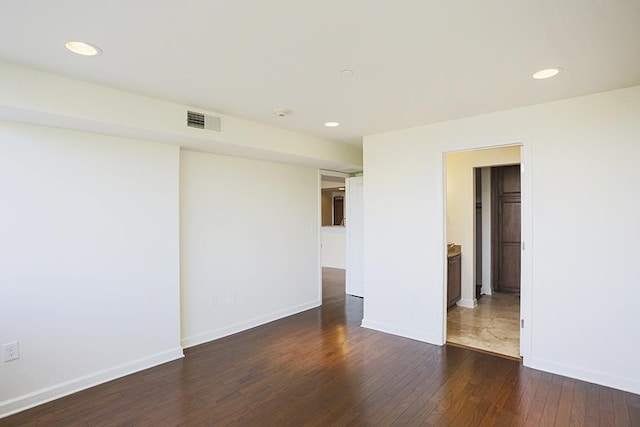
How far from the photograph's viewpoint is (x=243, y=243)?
4402mm

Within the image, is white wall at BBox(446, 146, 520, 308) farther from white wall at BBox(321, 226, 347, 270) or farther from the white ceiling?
white wall at BBox(321, 226, 347, 270)

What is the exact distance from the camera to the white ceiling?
5.61 feet

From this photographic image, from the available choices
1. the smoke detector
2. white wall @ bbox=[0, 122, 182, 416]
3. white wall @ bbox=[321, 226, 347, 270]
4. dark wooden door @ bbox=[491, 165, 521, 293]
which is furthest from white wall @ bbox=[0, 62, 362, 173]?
white wall @ bbox=[321, 226, 347, 270]

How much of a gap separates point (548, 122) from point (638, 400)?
93.2 inches

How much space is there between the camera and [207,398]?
2.76 meters

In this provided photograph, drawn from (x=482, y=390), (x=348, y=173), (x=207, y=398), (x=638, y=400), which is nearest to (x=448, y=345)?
(x=482, y=390)

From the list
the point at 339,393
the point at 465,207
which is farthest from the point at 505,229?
the point at 339,393

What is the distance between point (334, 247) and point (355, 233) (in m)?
3.16

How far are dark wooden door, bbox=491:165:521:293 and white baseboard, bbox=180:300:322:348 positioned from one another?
3384 millimetres

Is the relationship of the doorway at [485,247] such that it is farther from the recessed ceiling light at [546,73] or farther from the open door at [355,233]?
the recessed ceiling light at [546,73]

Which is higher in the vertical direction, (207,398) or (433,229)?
(433,229)

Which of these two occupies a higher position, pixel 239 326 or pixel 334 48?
pixel 334 48

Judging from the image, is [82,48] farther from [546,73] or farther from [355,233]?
[355,233]

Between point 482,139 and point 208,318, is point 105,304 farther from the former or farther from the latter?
point 482,139
